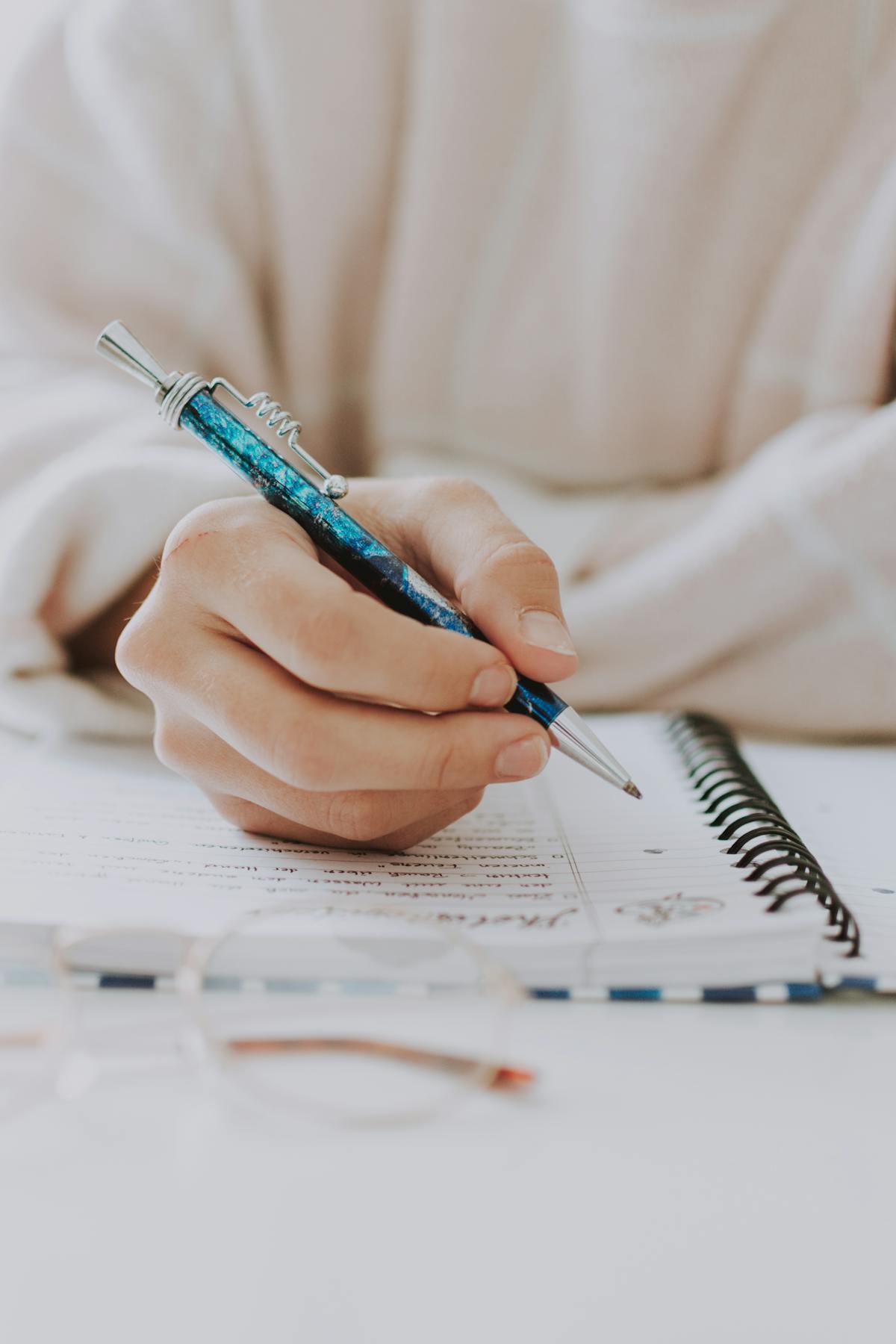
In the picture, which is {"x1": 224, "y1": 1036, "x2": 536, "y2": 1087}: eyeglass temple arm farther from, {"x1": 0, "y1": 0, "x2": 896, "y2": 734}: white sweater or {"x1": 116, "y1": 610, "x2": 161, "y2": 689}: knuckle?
{"x1": 0, "y1": 0, "x2": 896, "y2": 734}: white sweater

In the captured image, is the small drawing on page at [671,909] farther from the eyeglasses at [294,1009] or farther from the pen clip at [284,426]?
the pen clip at [284,426]

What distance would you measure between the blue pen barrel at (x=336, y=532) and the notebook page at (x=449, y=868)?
7 centimetres

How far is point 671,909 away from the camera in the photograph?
35 cm

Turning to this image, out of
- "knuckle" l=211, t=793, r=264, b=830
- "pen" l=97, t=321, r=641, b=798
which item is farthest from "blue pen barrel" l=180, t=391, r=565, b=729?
"knuckle" l=211, t=793, r=264, b=830

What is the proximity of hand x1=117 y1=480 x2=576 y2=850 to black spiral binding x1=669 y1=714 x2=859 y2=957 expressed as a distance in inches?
3.6

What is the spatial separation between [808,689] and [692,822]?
7.9 inches

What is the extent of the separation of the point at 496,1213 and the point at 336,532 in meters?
0.23

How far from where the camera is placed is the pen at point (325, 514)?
0.38 metres

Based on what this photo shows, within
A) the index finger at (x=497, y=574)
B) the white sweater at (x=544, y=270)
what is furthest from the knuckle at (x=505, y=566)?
the white sweater at (x=544, y=270)

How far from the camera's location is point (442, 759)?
35cm

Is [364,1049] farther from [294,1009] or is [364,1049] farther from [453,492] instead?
[453,492]

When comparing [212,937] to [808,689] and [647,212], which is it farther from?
[647,212]

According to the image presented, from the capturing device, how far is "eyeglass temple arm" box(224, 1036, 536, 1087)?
0.96 feet

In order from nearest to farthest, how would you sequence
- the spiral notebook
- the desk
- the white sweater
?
the desk, the spiral notebook, the white sweater
